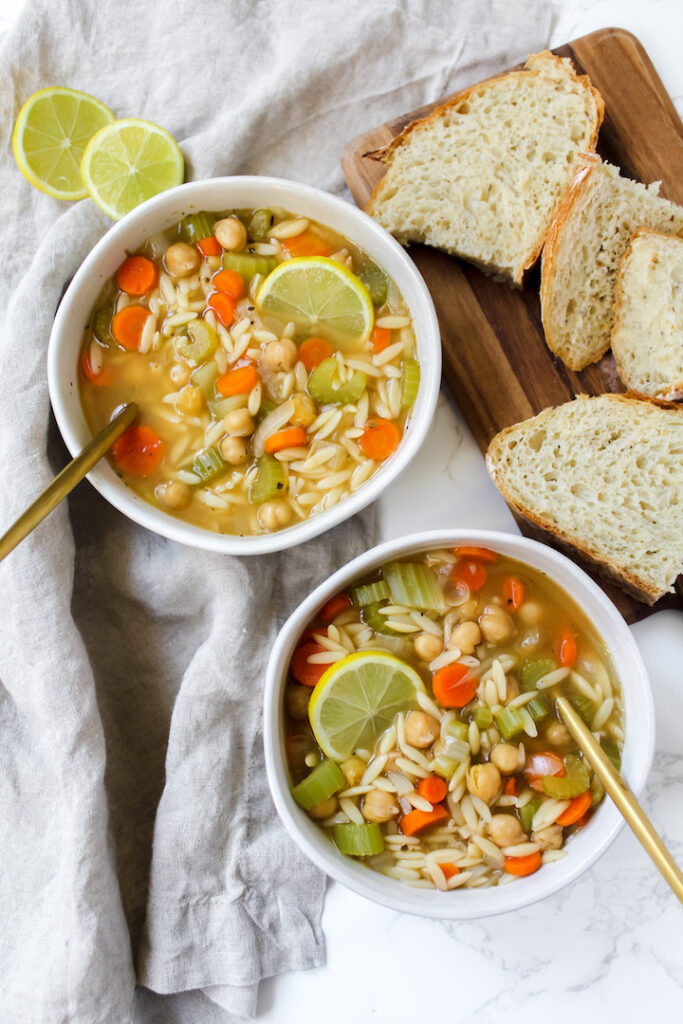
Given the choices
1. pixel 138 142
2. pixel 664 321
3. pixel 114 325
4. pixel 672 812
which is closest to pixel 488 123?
pixel 664 321

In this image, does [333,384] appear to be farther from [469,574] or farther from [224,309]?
[469,574]

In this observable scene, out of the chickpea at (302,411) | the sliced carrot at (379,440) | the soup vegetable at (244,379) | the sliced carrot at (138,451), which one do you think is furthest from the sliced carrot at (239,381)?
the sliced carrot at (379,440)

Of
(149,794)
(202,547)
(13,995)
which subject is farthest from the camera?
(149,794)

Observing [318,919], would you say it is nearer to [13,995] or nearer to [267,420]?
[13,995]

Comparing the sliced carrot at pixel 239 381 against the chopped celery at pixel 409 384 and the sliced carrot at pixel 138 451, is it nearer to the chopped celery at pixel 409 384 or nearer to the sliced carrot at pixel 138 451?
the sliced carrot at pixel 138 451

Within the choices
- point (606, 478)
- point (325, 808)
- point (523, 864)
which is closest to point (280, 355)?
point (606, 478)
